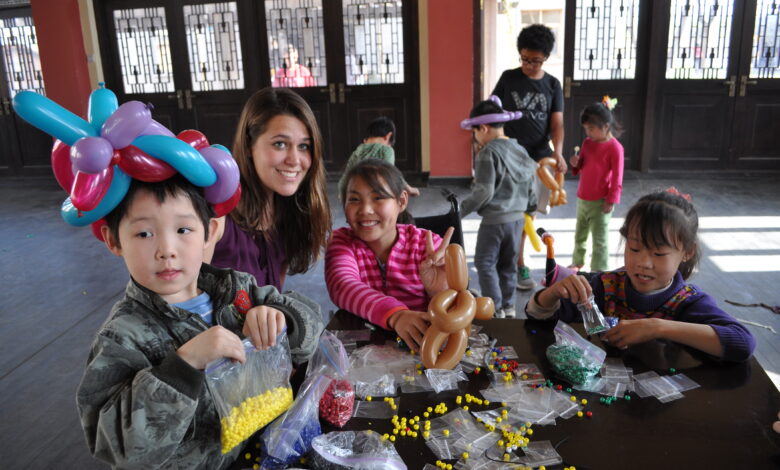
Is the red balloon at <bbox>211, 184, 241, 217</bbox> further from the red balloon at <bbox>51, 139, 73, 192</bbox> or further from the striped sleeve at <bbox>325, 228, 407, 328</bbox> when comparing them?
the striped sleeve at <bbox>325, 228, 407, 328</bbox>

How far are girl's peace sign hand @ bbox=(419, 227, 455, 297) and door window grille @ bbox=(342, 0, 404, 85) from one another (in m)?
5.60

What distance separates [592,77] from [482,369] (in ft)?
19.7

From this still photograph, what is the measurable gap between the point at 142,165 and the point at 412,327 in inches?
28.2

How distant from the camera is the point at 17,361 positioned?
3010 mm

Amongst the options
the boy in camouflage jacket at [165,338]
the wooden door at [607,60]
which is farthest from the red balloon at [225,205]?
the wooden door at [607,60]

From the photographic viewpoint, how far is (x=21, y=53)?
7.86 meters

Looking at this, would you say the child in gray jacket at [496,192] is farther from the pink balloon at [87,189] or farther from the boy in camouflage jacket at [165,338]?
the pink balloon at [87,189]

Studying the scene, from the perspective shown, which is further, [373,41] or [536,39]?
[373,41]

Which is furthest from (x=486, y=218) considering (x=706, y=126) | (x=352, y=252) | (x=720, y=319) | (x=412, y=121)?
(x=706, y=126)

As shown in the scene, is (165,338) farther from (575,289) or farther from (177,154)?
(575,289)

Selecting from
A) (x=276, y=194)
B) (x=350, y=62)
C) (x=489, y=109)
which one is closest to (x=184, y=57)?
(x=350, y=62)

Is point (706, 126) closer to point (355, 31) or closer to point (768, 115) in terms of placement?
point (768, 115)

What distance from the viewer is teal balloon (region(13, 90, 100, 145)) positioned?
86cm

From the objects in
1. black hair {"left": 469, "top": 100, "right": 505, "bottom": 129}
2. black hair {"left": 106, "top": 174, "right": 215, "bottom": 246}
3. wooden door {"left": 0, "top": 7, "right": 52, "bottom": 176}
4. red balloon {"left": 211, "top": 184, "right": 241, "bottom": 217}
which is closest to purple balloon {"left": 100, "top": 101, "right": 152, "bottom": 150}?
black hair {"left": 106, "top": 174, "right": 215, "bottom": 246}
